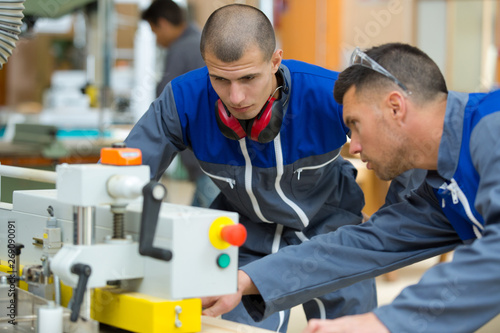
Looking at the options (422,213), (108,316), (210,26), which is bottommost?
(108,316)

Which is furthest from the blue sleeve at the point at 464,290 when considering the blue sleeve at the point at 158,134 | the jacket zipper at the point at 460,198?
the blue sleeve at the point at 158,134

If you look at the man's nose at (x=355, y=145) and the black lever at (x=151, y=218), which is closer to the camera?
the black lever at (x=151, y=218)

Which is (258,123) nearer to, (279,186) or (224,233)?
(279,186)

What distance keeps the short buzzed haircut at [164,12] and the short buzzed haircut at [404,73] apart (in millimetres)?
2854

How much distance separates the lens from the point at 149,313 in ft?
3.74

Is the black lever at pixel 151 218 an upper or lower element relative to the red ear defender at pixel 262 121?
lower

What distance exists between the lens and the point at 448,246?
1.54 m

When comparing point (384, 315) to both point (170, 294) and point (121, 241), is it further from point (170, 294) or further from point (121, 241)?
point (121, 241)

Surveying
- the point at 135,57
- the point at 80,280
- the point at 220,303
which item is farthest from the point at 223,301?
the point at 135,57

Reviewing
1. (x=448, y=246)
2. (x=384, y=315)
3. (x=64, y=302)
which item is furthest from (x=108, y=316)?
(x=448, y=246)

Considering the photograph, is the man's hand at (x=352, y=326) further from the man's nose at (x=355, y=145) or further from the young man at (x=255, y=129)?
the young man at (x=255, y=129)

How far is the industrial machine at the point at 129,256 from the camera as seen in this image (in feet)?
3.60

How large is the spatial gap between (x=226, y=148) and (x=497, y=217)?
0.87 metres

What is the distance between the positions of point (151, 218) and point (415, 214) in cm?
71
